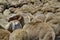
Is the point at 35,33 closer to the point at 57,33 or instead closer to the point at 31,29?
the point at 31,29

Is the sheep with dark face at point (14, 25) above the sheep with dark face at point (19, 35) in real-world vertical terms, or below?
below

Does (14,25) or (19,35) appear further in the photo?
(14,25)

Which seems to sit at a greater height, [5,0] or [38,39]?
[38,39]

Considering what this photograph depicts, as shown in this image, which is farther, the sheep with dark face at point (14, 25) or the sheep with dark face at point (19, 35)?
the sheep with dark face at point (14, 25)

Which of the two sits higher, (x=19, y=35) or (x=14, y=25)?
(x=19, y=35)

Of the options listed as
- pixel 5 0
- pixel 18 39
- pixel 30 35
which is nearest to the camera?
pixel 18 39

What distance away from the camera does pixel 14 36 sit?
115 inches

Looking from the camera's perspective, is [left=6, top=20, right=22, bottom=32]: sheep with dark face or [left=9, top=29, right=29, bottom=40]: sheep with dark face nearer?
[left=9, top=29, right=29, bottom=40]: sheep with dark face

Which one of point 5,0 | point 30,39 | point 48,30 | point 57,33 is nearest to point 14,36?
point 30,39

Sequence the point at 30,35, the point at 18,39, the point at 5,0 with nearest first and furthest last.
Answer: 1. the point at 18,39
2. the point at 30,35
3. the point at 5,0

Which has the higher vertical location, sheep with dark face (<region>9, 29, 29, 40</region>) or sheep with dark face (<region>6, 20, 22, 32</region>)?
sheep with dark face (<region>9, 29, 29, 40</region>)

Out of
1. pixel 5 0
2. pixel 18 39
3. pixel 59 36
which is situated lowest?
pixel 5 0

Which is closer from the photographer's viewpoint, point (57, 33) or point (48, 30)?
point (48, 30)

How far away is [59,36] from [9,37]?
2.86 ft
